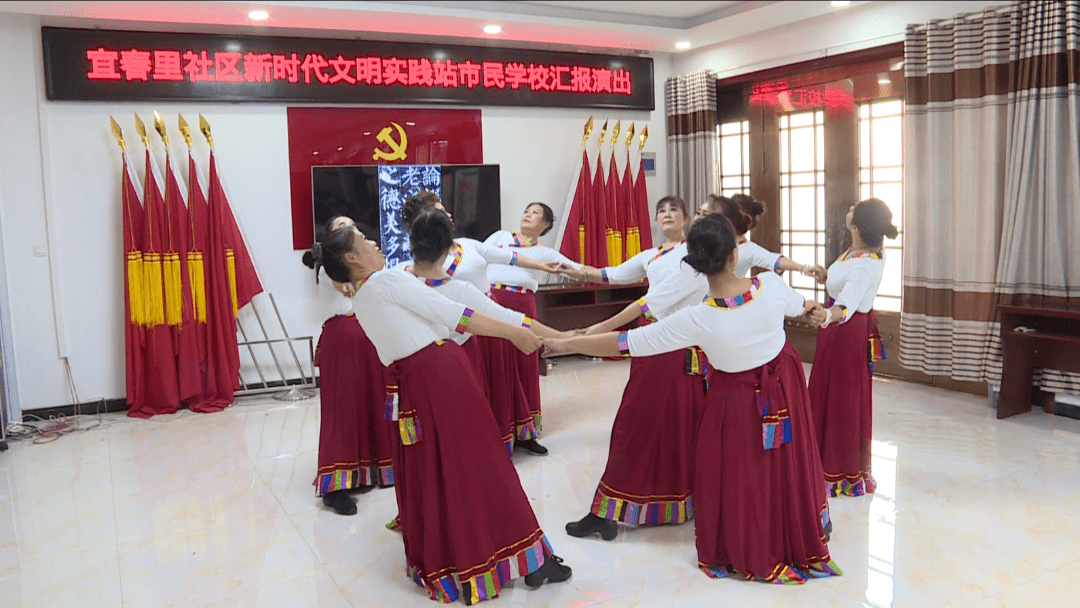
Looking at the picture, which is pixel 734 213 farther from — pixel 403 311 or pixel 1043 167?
pixel 1043 167

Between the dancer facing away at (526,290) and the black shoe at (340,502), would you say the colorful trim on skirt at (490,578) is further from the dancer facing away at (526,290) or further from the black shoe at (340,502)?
the dancer facing away at (526,290)

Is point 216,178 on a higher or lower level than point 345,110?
lower

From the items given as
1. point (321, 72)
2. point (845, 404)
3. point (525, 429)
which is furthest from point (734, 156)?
point (845, 404)

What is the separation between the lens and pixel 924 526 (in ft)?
11.9

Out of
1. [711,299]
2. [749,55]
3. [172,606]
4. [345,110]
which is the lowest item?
[172,606]

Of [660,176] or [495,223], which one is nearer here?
[495,223]

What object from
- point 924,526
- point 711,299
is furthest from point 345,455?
point 924,526

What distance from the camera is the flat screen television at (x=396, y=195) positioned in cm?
659

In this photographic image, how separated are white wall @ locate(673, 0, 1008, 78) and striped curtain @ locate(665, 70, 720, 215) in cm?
22

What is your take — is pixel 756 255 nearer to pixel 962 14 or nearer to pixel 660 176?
pixel 962 14

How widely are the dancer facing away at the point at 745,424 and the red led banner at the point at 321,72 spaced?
171 inches

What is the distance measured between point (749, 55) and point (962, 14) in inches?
81.6

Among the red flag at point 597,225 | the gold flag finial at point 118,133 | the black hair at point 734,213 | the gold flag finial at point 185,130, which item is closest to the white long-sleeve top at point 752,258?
the black hair at point 734,213

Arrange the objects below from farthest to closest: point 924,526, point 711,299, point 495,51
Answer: point 495,51
point 924,526
point 711,299
